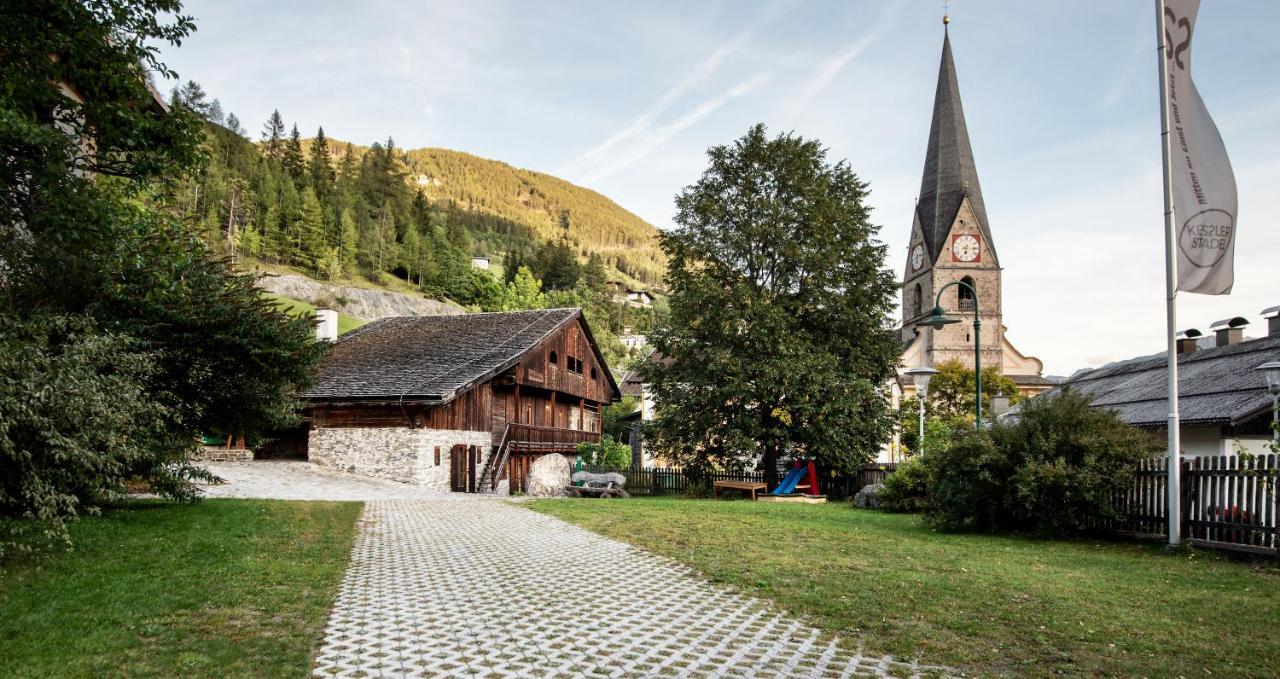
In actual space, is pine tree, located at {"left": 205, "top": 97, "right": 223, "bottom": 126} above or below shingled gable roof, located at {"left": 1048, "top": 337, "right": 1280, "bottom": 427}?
above

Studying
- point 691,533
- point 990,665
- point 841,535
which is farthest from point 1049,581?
point 691,533

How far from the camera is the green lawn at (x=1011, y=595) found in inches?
207

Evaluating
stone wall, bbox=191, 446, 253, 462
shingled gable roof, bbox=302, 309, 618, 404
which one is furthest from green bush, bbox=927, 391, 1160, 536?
stone wall, bbox=191, 446, 253, 462

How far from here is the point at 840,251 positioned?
25156mm

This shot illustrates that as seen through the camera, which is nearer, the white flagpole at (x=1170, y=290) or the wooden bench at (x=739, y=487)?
the white flagpole at (x=1170, y=290)

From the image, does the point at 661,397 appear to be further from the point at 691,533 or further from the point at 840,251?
the point at 691,533

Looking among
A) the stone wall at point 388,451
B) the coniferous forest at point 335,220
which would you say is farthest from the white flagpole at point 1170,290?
the coniferous forest at point 335,220

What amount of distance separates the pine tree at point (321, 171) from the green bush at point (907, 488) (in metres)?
105

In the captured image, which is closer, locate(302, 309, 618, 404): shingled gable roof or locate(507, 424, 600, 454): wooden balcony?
locate(302, 309, 618, 404): shingled gable roof

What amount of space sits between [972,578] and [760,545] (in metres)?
3.34

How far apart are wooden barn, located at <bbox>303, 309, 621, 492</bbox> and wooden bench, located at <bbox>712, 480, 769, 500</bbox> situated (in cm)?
788

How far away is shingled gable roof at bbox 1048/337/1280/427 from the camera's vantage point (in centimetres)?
1719

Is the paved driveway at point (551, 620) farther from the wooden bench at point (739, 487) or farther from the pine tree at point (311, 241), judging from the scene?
the pine tree at point (311, 241)

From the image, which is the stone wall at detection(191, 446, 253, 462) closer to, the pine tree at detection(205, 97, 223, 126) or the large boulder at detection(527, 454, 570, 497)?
the large boulder at detection(527, 454, 570, 497)
